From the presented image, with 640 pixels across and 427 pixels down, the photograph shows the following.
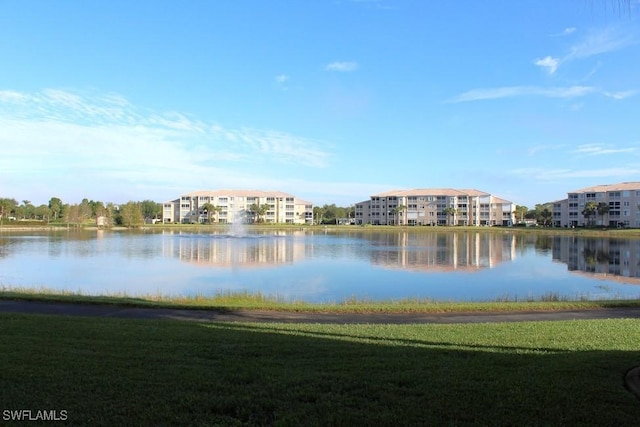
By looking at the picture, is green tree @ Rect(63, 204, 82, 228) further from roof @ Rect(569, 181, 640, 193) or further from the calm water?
roof @ Rect(569, 181, 640, 193)

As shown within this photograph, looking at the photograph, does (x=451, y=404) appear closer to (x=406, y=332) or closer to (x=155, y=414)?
(x=155, y=414)

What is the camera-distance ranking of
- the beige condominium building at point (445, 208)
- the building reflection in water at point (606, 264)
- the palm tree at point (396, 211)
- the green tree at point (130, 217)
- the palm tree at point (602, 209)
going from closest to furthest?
the building reflection in water at point (606, 264) → the palm tree at point (602, 209) → the green tree at point (130, 217) → the beige condominium building at point (445, 208) → the palm tree at point (396, 211)

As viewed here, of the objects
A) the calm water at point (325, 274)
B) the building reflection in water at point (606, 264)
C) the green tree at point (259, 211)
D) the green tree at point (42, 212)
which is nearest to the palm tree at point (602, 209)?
the building reflection in water at point (606, 264)

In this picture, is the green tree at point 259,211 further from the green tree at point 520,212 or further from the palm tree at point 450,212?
the green tree at point 520,212

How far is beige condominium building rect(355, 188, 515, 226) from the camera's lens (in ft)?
504

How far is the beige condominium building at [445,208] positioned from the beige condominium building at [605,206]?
21688 mm

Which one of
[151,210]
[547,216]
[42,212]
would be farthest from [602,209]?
[42,212]

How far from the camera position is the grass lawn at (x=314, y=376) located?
511cm

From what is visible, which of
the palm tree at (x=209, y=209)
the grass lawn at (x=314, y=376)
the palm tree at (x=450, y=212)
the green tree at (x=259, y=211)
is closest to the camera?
the grass lawn at (x=314, y=376)

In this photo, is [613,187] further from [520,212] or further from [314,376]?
[314,376]

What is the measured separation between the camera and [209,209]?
513 feet

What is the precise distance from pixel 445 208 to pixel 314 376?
152 metres

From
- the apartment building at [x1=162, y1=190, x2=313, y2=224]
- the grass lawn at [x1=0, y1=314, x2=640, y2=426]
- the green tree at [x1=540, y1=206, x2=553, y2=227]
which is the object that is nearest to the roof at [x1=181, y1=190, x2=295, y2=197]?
the apartment building at [x1=162, y1=190, x2=313, y2=224]

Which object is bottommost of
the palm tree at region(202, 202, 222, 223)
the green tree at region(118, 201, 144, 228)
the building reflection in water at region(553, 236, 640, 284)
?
the building reflection in water at region(553, 236, 640, 284)
